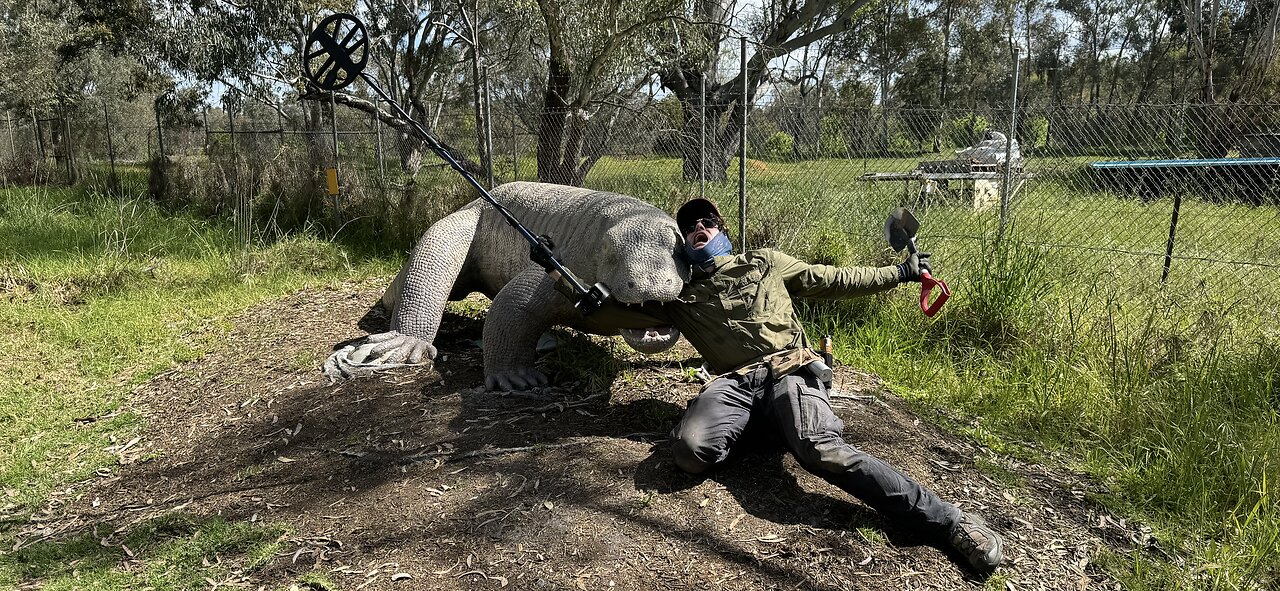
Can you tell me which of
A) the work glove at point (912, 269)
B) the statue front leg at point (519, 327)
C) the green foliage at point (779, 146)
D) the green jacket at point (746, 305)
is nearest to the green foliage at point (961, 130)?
the green foliage at point (779, 146)

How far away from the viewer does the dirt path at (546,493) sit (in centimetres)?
259

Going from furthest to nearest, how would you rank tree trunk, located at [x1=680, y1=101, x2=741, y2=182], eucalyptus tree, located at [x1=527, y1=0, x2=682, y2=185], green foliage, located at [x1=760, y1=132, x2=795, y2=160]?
eucalyptus tree, located at [x1=527, y1=0, x2=682, y2=185] < tree trunk, located at [x1=680, y1=101, x2=741, y2=182] < green foliage, located at [x1=760, y1=132, x2=795, y2=160]

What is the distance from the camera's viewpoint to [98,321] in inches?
223

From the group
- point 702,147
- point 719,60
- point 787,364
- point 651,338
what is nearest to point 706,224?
point 651,338

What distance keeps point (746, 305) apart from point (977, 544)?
1234mm

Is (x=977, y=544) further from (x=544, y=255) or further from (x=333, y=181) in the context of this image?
(x=333, y=181)

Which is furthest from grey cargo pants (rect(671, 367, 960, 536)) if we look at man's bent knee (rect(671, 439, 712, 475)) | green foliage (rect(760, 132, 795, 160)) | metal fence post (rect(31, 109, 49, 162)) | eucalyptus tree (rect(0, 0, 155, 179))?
metal fence post (rect(31, 109, 49, 162))

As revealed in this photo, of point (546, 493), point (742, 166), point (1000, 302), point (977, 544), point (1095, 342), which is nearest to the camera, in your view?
point (977, 544)

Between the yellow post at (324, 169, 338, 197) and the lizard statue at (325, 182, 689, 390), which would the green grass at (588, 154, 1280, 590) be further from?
the yellow post at (324, 169, 338, 197)

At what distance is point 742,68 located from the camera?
5.69 metres

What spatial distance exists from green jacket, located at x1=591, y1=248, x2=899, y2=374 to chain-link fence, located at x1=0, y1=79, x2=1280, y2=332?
6.22 ft

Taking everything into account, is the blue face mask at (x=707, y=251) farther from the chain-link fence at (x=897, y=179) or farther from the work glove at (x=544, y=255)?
the chain-link fence at (x=897, y=179)

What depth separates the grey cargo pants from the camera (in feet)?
8.74

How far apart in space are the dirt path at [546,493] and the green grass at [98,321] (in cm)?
24
